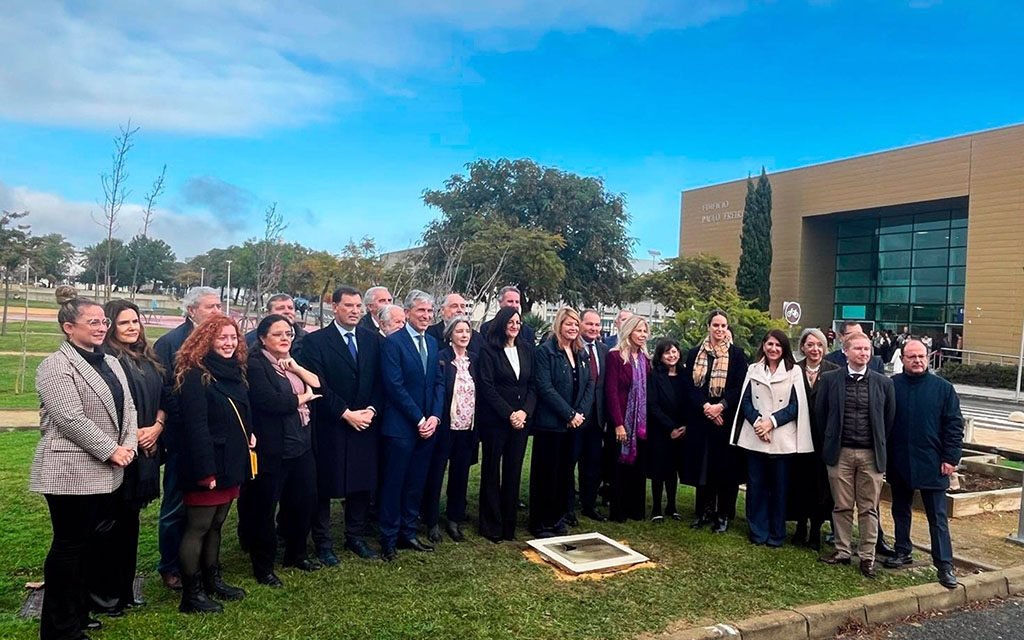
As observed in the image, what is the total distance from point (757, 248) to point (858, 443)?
1388 inches

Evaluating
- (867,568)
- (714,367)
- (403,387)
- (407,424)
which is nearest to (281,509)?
(407,424)

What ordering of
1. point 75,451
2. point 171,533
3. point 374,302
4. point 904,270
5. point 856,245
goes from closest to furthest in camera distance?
1. point 75,451
2. point 171,533
3. point 374,302
4. point 904,270
5. point 856,245

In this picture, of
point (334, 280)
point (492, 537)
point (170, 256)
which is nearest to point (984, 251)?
point (334, 280)

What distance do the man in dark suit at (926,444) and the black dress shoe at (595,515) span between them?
93.5 inches

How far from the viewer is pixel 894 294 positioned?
120ft

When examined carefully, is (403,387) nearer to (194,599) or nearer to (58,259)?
(194,599)

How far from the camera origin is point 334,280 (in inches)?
1235

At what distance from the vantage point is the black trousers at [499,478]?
19.4 feet

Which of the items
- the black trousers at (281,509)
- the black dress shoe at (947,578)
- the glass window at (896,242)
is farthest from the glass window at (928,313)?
the black trousers at (281,509)

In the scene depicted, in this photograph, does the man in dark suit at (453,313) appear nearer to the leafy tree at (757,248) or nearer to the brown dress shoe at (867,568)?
the brown dress shoe at (867,568)

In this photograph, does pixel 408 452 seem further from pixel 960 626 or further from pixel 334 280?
pixel 334 280

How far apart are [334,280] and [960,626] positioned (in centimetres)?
2883

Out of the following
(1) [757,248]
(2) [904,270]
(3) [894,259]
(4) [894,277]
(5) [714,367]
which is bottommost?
(5) [714,367]

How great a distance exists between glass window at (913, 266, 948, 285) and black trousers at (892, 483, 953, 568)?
3328cm
